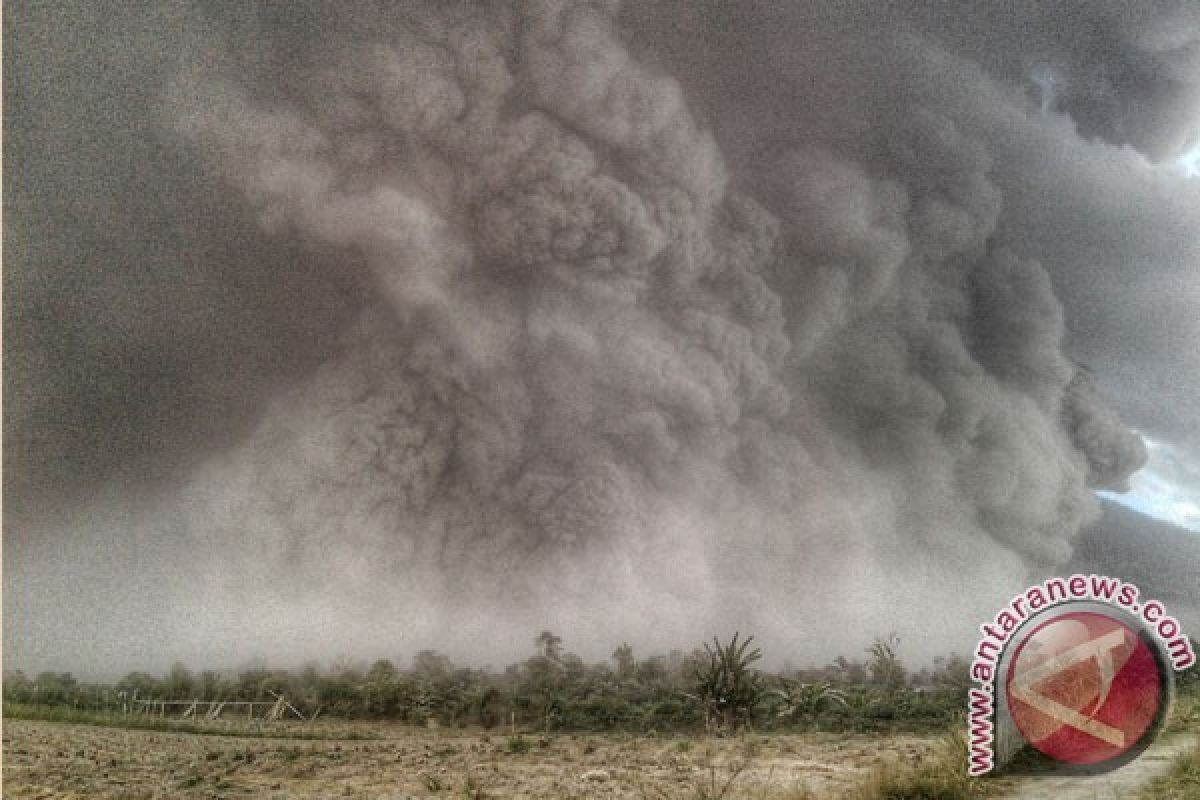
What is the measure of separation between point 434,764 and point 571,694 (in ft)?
7.02

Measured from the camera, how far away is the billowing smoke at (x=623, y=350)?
10.6 metres

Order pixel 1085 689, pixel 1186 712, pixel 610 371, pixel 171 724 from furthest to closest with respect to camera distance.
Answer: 1. pixel 610 371
2. pixel 171 724
3. pixel 1186 712
4. pixel 1085 689

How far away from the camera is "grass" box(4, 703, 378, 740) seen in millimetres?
8156

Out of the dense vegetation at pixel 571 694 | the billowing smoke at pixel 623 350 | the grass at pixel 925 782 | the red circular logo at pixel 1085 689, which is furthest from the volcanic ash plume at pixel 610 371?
the grass at pixel 925 782

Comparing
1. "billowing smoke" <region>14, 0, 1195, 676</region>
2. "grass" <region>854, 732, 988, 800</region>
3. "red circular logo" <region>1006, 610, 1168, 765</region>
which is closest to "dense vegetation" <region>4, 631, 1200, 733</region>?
"billowing smoke" <region>14, 0, 1195, 676</region>

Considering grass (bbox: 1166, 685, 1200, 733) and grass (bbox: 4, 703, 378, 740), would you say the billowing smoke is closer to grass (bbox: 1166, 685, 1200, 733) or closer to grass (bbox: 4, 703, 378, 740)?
grass (bbox: 4, 703, 378, 740)

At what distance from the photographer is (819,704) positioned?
8.95m

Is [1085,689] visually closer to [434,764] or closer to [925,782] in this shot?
[925,782]

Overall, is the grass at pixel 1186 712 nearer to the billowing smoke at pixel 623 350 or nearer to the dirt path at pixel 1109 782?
the dirt path at pixel 1109 782

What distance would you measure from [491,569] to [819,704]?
4.40 metres

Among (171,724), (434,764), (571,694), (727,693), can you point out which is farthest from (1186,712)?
(171,724)

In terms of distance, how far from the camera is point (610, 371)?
1194 centimetres

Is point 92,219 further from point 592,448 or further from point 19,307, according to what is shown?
point 592,448

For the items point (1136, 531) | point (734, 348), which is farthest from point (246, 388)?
point (1136, 531)
